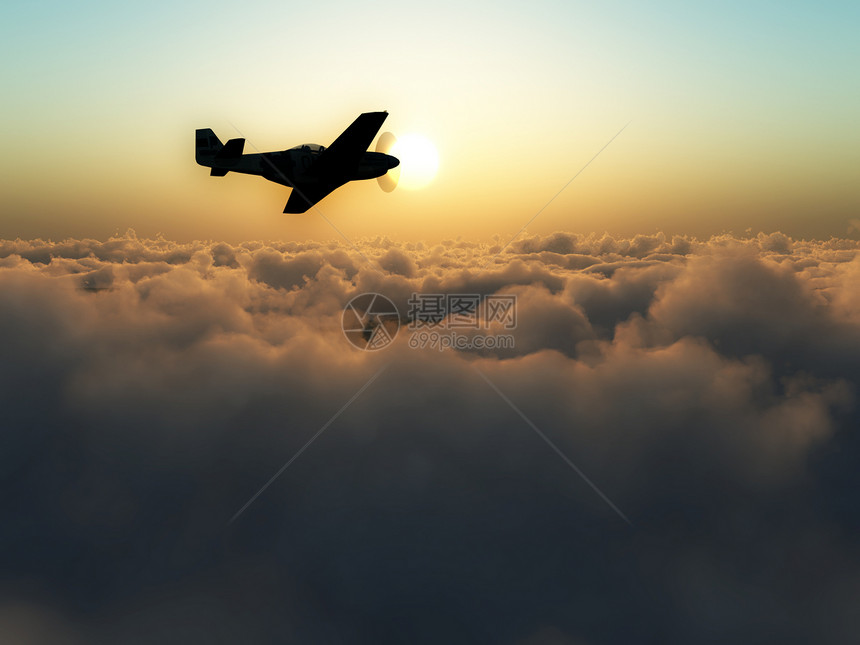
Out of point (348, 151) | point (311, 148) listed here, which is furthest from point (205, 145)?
point (348, 151)

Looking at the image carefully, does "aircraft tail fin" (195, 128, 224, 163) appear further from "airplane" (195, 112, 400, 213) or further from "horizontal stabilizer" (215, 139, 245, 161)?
"horizontal stabilizer" (215, 139, 245, 161)

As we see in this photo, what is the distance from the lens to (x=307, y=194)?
34.0m

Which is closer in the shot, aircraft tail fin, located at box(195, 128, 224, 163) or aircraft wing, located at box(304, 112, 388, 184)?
aircraft wing, located at box(304, 112, 388, 184)

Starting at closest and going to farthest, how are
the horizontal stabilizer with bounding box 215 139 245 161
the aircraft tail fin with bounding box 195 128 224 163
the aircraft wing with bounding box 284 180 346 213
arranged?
the horizontal stabilizer with bounding box 215 139 245 161
the aircraft wing with bounding box 284 180 346 213
the aircraft tail fin with bounding box 195 128 224 163

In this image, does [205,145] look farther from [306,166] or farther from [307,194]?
[307,194]

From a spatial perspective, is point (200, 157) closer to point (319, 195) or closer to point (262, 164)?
point (262, 164)

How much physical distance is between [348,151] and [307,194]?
559cm

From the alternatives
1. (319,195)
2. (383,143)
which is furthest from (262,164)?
(383,143)

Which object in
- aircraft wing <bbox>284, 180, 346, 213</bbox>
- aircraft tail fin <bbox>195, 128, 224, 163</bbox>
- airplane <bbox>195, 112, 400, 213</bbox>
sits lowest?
aircraft wing <bbox>284, 180, 346, 213</bbox>

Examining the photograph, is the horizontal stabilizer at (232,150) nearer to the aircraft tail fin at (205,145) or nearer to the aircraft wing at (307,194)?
the aircraft tail fin at (205,145)

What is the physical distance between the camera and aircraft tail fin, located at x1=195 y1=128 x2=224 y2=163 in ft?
117

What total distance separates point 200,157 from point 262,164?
6.29 meters

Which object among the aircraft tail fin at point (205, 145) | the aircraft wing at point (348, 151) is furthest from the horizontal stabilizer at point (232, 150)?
the aircraft wing at point (348, 151)

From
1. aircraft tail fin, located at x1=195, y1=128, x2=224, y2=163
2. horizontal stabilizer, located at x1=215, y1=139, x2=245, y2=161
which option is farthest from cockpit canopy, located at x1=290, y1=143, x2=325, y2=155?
aircraft tail fin, located at x1=195, y1=128, x2=224, y2=163
